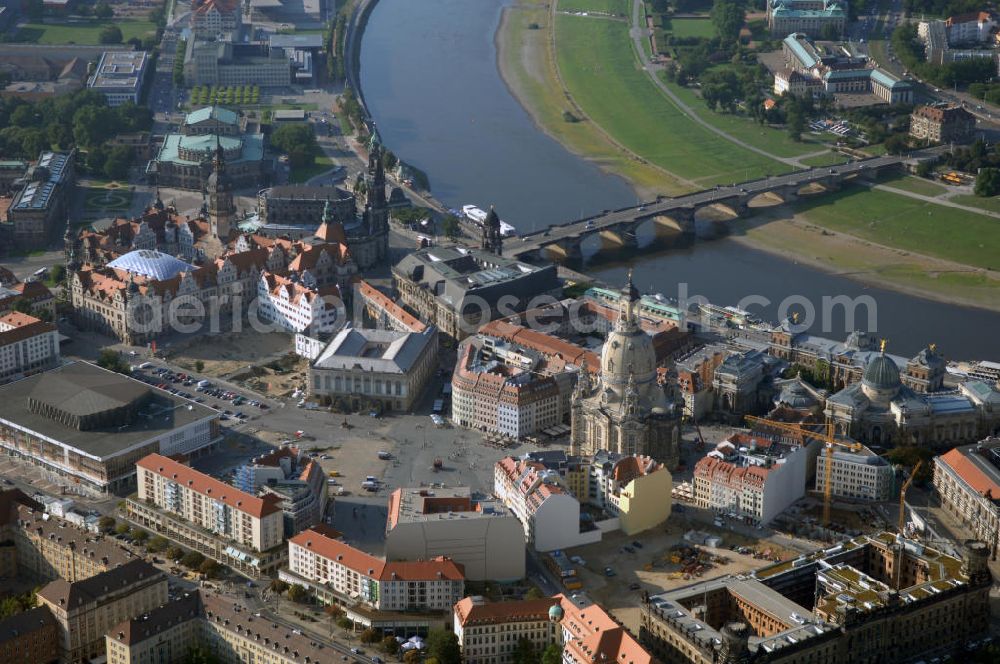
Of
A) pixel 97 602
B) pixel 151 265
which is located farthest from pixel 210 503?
pixel 151 265

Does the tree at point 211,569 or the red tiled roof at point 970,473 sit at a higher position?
the red tiled roof at point 970,473

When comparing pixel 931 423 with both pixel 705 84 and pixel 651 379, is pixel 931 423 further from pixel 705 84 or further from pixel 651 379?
pixel 705 84

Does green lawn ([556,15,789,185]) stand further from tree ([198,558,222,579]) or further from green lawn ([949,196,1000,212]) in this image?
tree ([198,558,222,579])

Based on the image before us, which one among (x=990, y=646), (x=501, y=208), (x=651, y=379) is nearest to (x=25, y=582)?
(x=651, y=379)

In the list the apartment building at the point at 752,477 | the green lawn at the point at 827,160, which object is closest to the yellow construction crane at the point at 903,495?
the apartment building at the point at 752,477

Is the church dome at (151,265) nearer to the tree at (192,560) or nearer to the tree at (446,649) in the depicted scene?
the tree at (192,560)

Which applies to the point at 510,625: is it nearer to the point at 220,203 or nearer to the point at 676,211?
the point at 220,203

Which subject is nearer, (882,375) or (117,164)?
(882,375)
